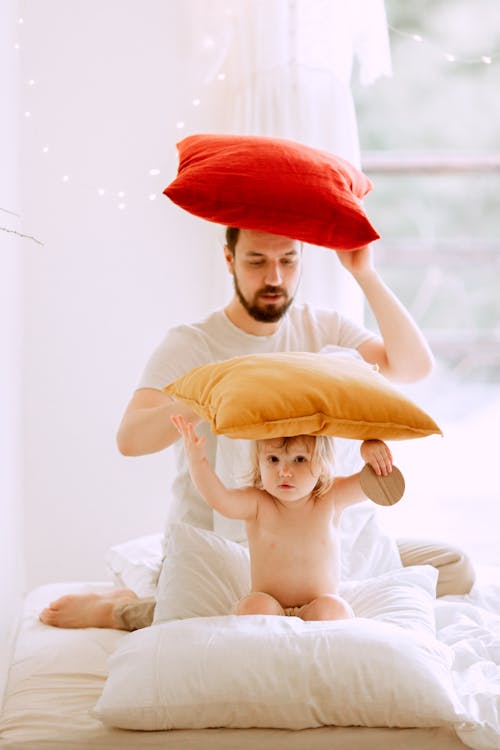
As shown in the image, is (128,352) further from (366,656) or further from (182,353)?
(366,656)

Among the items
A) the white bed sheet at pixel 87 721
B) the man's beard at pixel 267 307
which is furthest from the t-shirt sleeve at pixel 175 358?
the white bed sheet at pixel 87 721

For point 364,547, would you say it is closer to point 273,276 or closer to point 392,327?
point 392,327

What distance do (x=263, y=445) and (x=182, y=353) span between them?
0.43 meters

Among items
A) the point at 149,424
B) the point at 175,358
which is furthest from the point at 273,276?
the point at 149,424

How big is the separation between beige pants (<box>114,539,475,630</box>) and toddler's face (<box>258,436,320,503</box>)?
411 mm

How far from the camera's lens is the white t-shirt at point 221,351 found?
213cm

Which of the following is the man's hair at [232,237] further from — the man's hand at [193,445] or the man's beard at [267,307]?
the man's hand at [193,445]

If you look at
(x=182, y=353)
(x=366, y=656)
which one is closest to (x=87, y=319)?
(x=182, y=353)

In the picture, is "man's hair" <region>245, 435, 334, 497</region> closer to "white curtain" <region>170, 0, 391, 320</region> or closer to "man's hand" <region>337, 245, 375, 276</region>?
"man's hand" <region>337, 245, 375, 276</region>

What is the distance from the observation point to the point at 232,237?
220 centimetres

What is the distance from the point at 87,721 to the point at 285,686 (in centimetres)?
32

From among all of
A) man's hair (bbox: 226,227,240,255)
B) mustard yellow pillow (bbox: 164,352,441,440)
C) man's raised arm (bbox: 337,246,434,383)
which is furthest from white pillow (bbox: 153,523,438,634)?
man's hair (bbox: 226,227,240,255)

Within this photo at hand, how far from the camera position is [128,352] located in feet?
9.86

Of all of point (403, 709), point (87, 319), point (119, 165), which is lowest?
point (403, 709)
